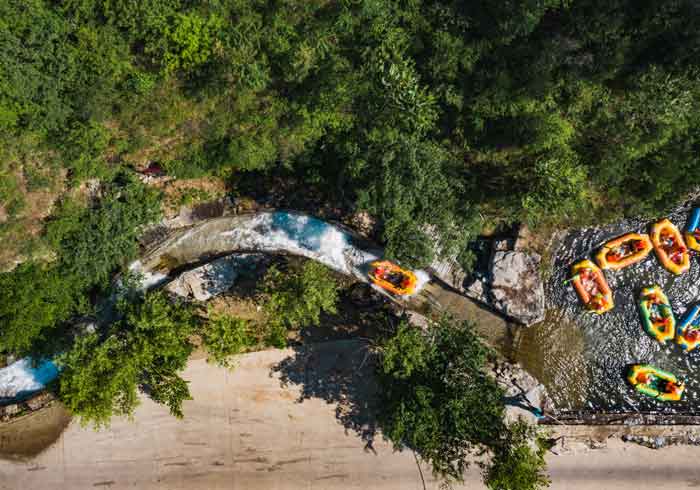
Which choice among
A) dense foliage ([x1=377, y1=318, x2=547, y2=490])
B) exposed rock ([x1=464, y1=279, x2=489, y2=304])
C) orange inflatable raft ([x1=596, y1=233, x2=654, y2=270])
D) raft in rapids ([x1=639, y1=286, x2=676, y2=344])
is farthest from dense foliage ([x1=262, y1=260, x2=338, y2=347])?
raft in rapids ([x1=639, y1=286, x2=676, y2=344])

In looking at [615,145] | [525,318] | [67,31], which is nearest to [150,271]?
[67,31]

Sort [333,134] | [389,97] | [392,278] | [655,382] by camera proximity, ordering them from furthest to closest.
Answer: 1. [655,382]
2. [392,278]
3. [333,134]
4. [389,97]

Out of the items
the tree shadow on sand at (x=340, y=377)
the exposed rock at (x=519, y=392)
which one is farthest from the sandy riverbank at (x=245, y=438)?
the exposed rock at (x=519, y=392)

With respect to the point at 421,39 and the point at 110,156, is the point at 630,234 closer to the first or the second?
the point at 421,39

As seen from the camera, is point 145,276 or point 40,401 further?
point 145,276

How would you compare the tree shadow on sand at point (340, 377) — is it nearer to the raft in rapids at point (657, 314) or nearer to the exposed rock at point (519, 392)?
the exposed rock at point (519, 392)

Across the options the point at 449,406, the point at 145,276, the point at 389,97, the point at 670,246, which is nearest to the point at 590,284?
the point at 670,246

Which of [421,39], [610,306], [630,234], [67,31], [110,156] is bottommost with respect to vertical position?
[610,306]

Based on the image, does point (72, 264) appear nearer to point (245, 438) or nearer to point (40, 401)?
point (40, 401)
